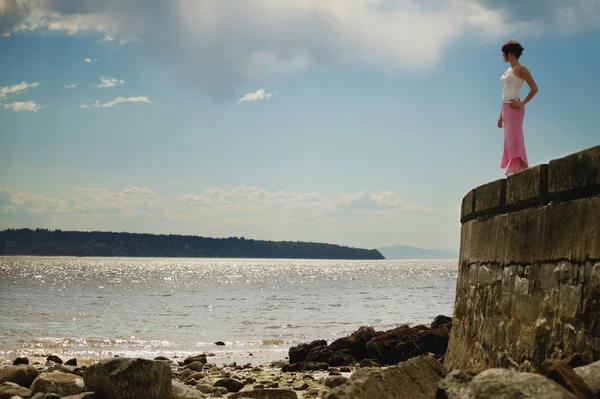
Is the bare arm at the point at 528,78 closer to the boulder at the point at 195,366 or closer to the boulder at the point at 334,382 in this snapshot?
the boulder at the point at 334,382

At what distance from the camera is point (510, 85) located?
7.93m

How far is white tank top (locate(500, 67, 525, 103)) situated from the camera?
7855 millimetres

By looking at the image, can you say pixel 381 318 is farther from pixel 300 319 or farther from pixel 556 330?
pixel 556 330

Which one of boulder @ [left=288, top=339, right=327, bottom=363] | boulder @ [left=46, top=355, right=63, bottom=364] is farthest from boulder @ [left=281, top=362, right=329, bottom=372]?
boulder @ [left=46, top=355, right=63, bottom=364]

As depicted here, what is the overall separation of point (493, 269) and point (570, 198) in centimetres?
177

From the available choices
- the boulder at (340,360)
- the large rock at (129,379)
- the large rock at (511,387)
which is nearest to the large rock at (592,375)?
the large rock at (511,387)

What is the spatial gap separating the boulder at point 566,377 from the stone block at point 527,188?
5.51 feet

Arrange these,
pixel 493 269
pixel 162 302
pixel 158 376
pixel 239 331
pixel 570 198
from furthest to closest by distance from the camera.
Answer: pixel 162 302 < pixel 239 331 < pixel 158 376 < pixel 493 269 < pixel 570 198

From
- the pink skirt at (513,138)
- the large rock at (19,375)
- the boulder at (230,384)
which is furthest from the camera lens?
the boulder at (230,384)

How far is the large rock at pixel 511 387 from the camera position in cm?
381

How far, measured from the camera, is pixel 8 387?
9164 mm

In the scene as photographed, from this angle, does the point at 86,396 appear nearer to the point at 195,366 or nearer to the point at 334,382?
the point at 334,382

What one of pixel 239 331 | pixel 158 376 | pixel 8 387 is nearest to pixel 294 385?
pixel 158 376

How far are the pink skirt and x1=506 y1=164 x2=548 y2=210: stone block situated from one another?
1704 mm
